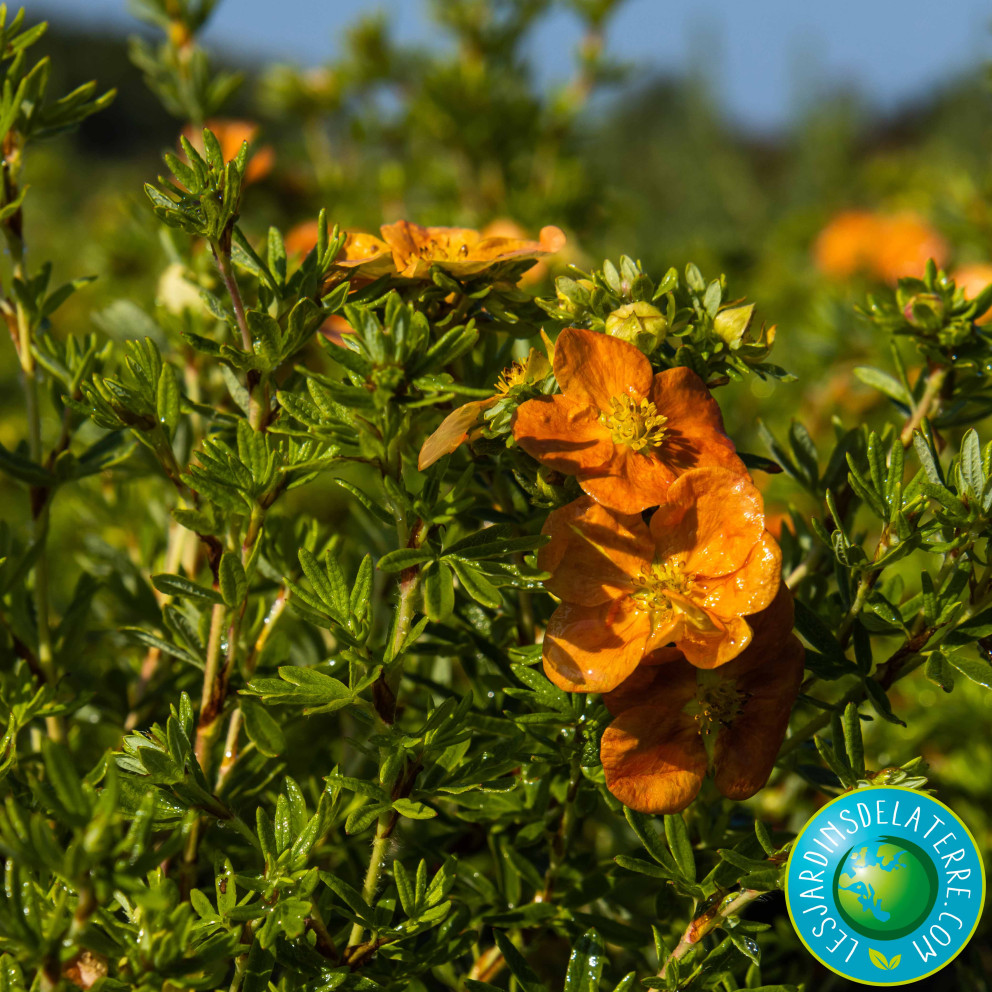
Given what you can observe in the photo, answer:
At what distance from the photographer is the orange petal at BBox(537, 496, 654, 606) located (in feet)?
2.01

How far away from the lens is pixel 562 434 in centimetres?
62

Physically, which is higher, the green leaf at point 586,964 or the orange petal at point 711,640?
the orange petal at point 711,640

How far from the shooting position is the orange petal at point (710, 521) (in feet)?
2.05

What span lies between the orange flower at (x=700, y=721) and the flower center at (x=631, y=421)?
0.14 m

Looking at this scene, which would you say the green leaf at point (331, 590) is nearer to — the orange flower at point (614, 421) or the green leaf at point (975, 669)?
the orange flower at point (614, 421)

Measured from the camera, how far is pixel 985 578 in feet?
2.19

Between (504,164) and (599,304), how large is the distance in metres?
1.96

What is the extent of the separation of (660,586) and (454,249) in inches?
→ 13.4

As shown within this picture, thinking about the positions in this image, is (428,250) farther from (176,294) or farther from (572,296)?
(176,294)

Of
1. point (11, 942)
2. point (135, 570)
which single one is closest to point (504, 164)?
point (135, 570)

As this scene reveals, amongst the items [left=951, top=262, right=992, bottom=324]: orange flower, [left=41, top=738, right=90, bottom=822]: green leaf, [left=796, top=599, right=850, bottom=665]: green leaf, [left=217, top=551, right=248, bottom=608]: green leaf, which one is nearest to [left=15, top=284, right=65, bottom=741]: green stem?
[left=217, top=551, right=248, bottom=608]: green leaf

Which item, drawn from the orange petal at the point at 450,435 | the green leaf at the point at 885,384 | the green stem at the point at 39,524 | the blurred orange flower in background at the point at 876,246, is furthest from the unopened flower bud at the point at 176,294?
the blurred orange flower in background at the point at 876,246

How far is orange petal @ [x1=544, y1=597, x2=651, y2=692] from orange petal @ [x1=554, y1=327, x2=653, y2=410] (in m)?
0.14

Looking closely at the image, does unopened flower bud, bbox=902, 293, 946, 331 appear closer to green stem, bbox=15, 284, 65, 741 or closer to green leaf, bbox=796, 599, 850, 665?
green leaf, bbox=796, 599, 850, 665
